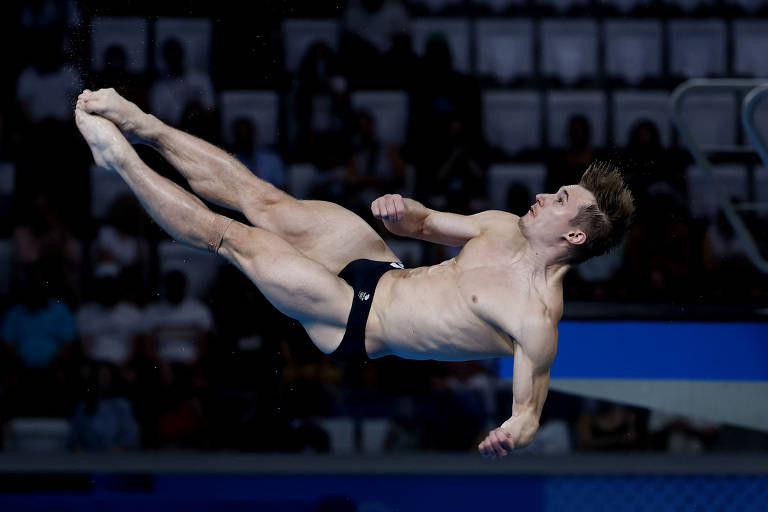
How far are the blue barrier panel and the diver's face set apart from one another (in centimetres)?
97

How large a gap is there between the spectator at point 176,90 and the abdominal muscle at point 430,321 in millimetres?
2594

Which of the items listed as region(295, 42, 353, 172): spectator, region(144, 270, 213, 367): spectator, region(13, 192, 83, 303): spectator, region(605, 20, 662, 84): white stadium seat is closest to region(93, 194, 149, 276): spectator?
region(13, 192, 83, 303): spectator

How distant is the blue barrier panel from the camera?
342 centimetres

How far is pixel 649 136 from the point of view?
4977 mm

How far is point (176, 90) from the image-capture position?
5.07m

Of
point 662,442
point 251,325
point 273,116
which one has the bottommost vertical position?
point 662,442

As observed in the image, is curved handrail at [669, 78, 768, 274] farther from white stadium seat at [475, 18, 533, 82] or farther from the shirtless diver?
white stadium seat at [475, 18, 533, 82]

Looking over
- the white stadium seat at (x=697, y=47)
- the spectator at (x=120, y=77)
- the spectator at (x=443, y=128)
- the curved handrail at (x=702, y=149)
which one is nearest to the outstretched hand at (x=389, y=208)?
the curved handrail at (x=702, y=149)

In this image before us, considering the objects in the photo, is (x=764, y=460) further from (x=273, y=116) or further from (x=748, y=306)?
(x=273, y=116)

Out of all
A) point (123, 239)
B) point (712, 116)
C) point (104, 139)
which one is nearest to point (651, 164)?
point (712, 116)

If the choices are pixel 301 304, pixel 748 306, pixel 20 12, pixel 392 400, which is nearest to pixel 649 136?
pixel 748 306

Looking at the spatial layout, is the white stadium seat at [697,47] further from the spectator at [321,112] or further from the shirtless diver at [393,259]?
the shirtless diver at [393,259]

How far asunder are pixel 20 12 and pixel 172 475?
309 cm

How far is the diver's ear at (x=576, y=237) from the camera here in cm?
257
